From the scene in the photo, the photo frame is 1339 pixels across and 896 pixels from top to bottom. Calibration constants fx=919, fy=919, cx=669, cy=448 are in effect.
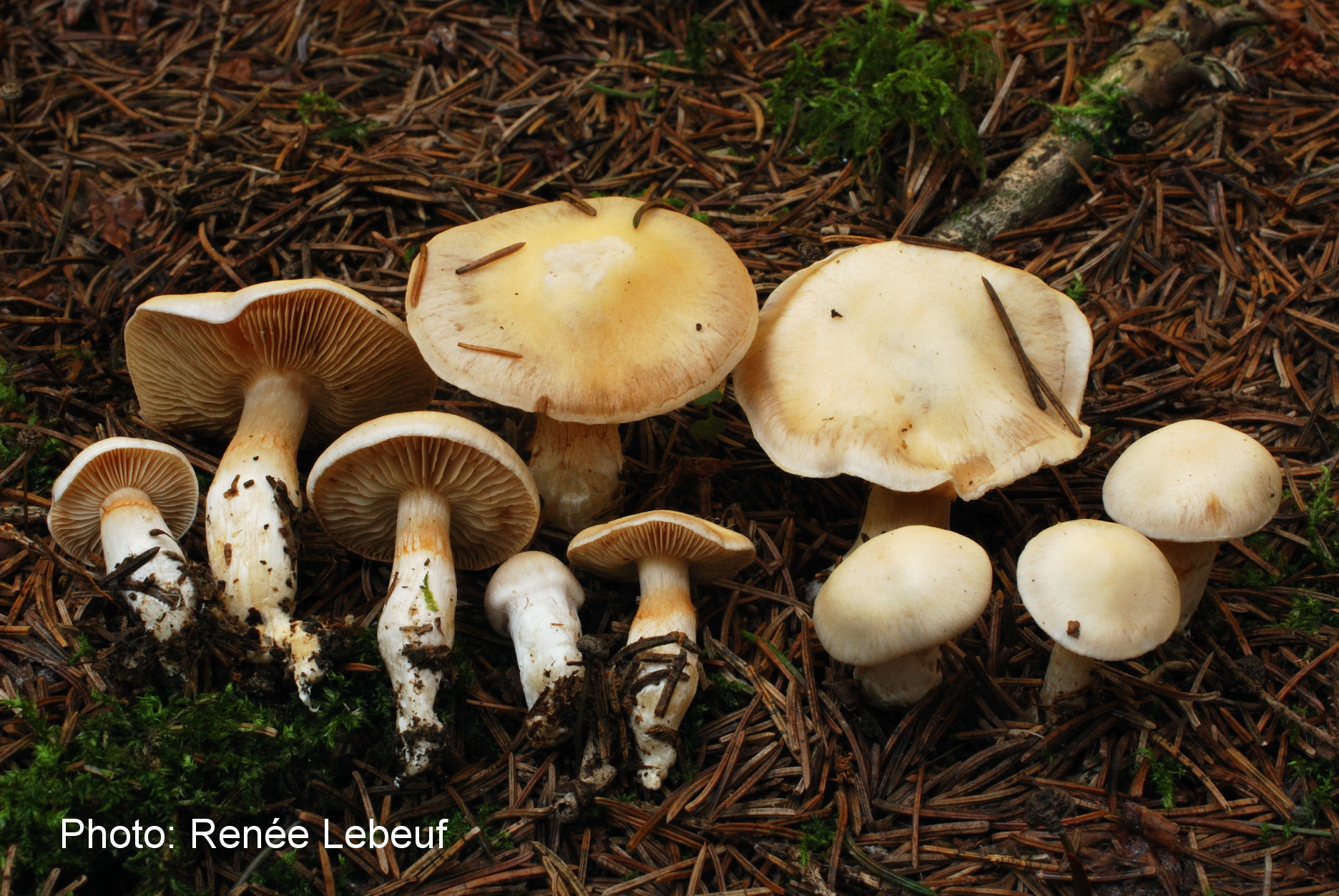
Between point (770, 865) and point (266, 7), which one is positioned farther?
point (266, 7)

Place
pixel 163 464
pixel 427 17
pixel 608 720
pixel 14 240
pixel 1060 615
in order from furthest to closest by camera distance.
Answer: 1. pixel 427 17
2. pixel 14 240
3. pixel 163 464
4. pixel 608 720
5. pixel 1060 615

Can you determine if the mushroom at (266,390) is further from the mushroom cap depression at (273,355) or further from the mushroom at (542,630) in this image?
the mushroom at (542,630)

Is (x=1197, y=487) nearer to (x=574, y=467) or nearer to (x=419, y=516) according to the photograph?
(x=574, y=467)

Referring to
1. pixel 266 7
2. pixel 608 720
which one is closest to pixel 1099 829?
pixel 608 720

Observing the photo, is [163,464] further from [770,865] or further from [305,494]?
[770,865]

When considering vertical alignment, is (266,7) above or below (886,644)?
above

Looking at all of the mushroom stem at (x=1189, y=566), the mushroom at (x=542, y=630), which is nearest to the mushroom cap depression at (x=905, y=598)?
the mushroom stem at (x=1189, y=566)

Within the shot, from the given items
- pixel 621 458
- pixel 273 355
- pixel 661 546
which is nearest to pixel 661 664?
pixel 661 546
